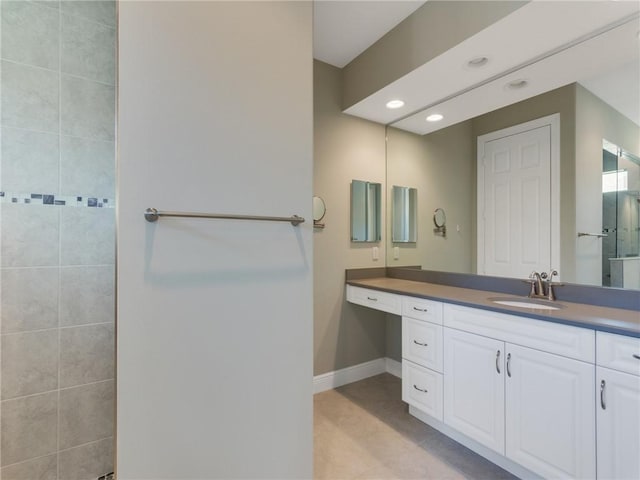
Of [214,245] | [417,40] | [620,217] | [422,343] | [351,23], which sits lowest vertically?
[422,343]

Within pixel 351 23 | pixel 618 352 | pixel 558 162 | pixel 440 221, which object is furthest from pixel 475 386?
pixel 351 23

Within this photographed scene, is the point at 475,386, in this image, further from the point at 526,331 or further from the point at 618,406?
the point at 618,406

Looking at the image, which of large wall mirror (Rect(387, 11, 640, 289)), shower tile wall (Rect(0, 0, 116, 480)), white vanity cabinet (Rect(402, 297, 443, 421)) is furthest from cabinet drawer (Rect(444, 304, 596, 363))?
shower tile wall (Rect(0, 0, 116, 480))

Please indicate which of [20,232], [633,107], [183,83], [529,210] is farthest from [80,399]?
[633,107]

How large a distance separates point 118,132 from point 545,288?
2.21 metres

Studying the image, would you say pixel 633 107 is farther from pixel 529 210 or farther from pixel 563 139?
pixel 529 210

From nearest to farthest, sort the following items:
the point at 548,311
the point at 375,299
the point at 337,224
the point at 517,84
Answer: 1. the point at 548,311
2. the point at 517,84
3. the point at 375,299
4. the point at 337,224

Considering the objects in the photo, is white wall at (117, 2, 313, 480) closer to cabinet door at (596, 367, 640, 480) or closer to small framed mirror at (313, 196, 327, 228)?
small framed mirror at (313, 196, 327, 228)

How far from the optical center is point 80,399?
143 cm

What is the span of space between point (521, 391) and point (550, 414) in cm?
13

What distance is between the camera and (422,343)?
6.27 feet

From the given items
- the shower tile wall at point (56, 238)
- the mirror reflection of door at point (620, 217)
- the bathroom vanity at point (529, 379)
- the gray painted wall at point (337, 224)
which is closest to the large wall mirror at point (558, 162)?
the mirror reflection of door at point (620, 217)

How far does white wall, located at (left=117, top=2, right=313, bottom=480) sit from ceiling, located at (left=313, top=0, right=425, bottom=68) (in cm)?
75

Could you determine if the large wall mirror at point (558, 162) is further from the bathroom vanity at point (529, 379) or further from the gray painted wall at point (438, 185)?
the bathroom vanity at point (529, 379)
